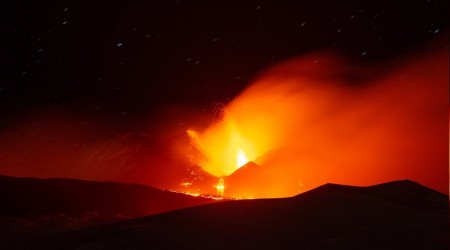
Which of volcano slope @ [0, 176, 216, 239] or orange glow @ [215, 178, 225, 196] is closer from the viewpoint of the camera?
volcano slope @ [0, 176, 216, 239]

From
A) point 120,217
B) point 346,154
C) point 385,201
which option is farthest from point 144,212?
point 346,154

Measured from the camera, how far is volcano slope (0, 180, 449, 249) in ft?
15.8

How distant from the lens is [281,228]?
5.27 m

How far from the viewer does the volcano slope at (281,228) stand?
4.80m

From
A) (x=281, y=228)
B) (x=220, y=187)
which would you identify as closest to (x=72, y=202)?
(x=281, y=228)

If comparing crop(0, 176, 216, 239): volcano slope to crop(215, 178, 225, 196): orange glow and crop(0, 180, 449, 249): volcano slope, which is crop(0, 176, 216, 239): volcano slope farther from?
crop(215, 178, 225, 196): orange glow

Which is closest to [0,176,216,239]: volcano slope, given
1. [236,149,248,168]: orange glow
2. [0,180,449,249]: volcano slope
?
[0,180,449,249]: volcano slope

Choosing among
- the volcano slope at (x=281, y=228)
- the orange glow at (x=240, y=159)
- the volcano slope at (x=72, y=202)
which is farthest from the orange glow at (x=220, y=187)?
the volcano slope at (x=281, y=228)

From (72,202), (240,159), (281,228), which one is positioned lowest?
(281,228)

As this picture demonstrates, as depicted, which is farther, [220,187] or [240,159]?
[240,159]

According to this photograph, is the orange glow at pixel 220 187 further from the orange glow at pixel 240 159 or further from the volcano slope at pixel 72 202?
the volcano slope at pixel 72 202

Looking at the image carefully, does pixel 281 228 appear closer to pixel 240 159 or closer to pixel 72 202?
pixel 72 202

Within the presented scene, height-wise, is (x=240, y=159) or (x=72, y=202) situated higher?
(x=240, y=159)

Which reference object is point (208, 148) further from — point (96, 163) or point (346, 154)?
point (346, 154)
